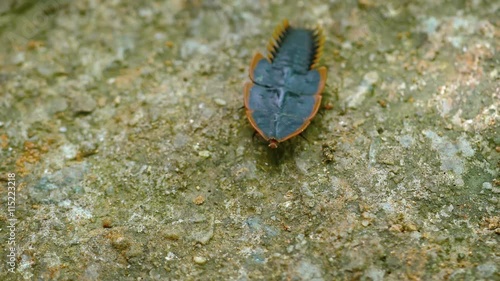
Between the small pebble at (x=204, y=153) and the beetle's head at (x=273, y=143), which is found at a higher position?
the beetle's head at (x=273, y=143)

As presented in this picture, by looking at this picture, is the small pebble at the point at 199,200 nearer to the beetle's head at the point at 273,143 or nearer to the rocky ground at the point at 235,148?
the rocky ground at the point at 235,148

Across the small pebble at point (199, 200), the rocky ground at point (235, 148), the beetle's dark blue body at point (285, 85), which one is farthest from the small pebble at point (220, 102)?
the small pebble at point (199, 200)

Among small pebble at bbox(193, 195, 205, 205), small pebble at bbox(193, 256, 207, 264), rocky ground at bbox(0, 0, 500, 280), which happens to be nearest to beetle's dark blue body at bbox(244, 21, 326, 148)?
rocky ground at bbox(0, 0, 500, 280)

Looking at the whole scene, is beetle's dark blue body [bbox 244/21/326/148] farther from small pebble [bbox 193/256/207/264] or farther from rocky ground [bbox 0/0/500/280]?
small pebble [bbox 193/256/207/264]

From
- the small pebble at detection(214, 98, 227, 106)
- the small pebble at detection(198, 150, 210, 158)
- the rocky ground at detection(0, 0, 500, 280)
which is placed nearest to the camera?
the rocky ground at detection(0, 0, 500, 280)

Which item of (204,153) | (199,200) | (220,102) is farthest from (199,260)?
(220,102)
